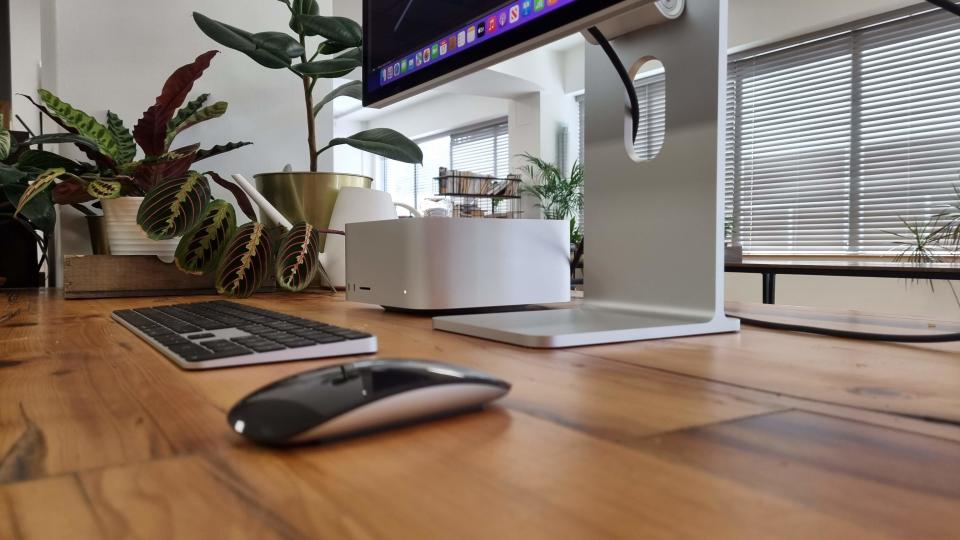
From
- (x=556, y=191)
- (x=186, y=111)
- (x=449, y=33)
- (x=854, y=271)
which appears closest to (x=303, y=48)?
(x=186, y=111)

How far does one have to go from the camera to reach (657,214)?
66 cm

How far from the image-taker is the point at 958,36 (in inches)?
125

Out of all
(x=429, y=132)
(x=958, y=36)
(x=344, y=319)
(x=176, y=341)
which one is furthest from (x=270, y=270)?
(x=429, y=132)

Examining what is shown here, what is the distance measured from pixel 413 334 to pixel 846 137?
145 inches

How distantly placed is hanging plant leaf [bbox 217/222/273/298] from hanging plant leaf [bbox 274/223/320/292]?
3 cm

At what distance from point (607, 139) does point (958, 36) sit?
135 inches

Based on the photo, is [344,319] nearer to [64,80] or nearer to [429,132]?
[64,80]

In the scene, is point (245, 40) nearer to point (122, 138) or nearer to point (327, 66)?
point (327, 66)

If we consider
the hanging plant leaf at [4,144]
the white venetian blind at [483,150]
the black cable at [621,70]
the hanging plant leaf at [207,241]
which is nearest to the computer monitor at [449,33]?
the black cable at [621,70]

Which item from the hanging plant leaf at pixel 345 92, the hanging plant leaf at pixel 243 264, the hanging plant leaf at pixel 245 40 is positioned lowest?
the hanging plant leaf at pixel 243 264

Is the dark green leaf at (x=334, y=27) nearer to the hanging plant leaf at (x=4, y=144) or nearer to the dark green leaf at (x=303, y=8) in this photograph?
the dark green leaf at (x=303, y=8)

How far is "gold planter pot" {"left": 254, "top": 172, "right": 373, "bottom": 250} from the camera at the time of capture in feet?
4.46

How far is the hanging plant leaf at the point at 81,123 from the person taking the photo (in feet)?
4.04

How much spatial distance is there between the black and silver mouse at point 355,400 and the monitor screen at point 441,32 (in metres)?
0.35
